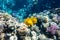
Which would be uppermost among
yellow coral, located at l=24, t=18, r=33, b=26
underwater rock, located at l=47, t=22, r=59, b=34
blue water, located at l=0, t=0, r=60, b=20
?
blue water, located at l=0, t=0, r=60, b=20

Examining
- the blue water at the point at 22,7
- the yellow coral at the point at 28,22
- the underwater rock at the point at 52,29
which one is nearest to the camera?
the yellow coral at the point at 28,22

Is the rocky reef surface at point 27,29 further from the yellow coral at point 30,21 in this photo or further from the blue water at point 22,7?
the blue water at point 22,7

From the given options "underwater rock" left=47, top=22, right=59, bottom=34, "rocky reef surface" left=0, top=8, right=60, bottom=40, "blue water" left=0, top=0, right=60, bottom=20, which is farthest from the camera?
"blue water" left=0, top=0, right=60, bottom=20

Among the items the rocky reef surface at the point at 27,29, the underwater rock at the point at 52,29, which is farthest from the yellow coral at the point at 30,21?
the underwater rock at the point at 52,29

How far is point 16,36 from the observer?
5.89 metres

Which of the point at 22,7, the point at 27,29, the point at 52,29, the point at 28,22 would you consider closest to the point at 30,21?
the point at 28,22

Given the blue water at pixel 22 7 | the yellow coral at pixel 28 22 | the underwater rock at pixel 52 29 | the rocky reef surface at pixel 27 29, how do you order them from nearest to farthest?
1. the rocky reef surface at pixel 27 29
2. the yellow coral at pixel 28 22
3. the underwater rock at pixel 52 29
4. the blue water at pixel 22 7

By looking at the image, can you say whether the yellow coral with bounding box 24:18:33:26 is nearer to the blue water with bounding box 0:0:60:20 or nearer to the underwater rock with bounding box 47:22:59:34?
the underwater rock with bounding box 47:22:59:34

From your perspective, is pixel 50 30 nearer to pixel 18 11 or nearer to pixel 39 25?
pixel 39 25

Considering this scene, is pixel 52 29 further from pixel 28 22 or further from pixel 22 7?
pixel 22 7

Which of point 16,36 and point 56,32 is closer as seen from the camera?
point 16,36

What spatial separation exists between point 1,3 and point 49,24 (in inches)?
272

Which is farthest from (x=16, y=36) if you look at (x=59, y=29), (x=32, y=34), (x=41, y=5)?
(x=41, y=5)

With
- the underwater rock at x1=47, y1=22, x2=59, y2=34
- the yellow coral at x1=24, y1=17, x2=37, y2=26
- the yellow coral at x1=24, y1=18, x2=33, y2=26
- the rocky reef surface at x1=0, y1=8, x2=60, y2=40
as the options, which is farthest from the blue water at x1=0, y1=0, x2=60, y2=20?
the yellow coral at x1=24, y1=18, x2=33, y2=26
